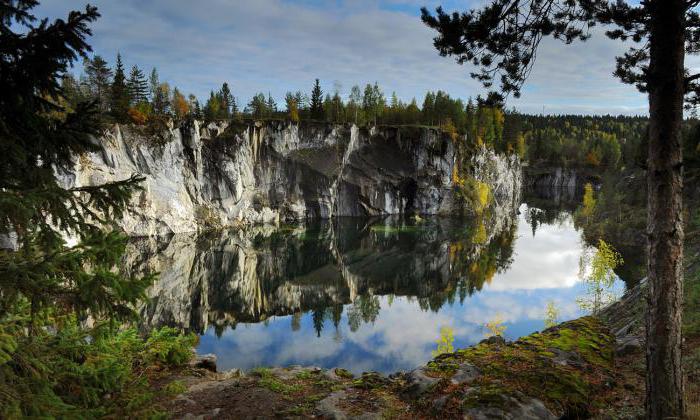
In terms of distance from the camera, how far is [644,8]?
20.0ft

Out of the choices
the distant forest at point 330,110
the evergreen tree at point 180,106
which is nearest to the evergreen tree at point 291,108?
the distant forest at point 330,110

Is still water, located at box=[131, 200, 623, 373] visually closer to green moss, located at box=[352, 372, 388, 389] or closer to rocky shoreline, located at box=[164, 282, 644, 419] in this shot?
green moss, located at box=[352, 372, 388, 389]

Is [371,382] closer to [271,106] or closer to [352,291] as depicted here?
[352,291]

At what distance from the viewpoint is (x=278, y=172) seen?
7644 centimetres

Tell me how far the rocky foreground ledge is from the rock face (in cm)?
4535

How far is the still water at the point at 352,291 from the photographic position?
24.6 m

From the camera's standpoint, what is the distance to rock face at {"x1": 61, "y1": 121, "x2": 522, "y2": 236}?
54875mm

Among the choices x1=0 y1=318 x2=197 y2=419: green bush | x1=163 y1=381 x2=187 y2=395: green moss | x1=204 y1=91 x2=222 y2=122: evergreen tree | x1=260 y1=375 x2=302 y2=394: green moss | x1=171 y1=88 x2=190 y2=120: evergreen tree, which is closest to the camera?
x1=0 y1=318 x2=197 y2=419: green bush

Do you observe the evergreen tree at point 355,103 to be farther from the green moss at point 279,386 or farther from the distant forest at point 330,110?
the green moss at point 279,386

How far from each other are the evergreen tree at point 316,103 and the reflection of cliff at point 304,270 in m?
28.3

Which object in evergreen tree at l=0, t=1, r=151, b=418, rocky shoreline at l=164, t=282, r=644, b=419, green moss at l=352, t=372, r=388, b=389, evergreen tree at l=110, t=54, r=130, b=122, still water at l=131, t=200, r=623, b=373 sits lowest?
still water at l=131, t=200, r=623, b=373

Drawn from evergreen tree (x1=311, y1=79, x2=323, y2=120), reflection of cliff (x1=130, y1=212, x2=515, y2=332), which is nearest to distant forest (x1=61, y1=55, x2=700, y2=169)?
evergreen tree (x1=311, y1=79, x2=323, y2=120)

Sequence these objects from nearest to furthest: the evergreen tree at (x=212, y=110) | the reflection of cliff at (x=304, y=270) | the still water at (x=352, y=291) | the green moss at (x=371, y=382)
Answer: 1. the green moss at (x=371, y=382)
2. the still water at (x=352, y=291)
3. the reflection of cliff at (x=304, y=270)
4. the evergreen tree at (x=212, y=110)

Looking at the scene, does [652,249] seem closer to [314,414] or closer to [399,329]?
[314,414]
